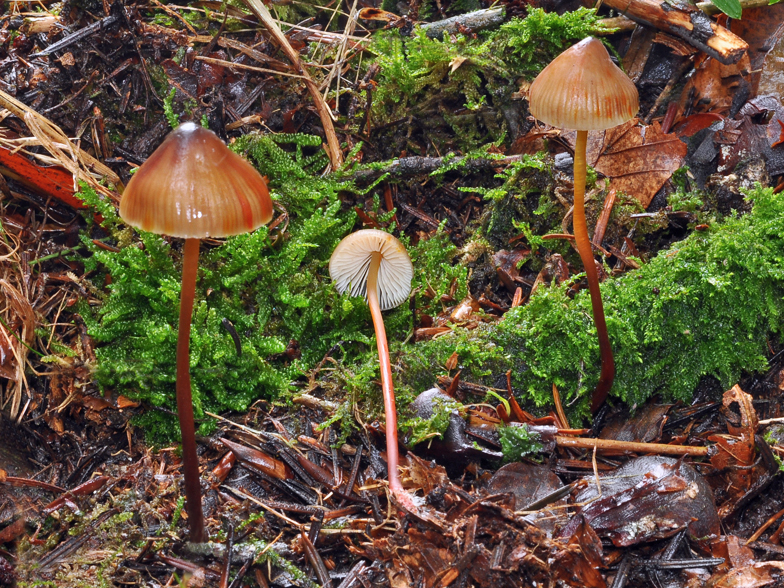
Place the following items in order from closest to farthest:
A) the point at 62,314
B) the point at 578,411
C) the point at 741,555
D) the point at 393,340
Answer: the point at 741,555
the point at 578,411
the point at 62,314
the point at 393,340

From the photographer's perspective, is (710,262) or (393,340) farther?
(393,340)

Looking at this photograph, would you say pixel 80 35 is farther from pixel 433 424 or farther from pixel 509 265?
pixel 433 424

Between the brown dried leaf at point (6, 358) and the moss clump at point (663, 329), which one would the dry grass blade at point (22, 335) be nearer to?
the brown dried leaf at point (6, 358)

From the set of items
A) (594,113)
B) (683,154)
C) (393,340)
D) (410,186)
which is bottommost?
(393,340)

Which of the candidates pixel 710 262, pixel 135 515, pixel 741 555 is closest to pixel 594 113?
pixel 710 262

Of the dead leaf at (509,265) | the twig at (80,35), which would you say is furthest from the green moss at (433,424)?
the twig at (80,35)

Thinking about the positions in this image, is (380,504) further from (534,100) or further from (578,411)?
(534,100)

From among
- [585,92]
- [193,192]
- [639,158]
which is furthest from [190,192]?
[639,158]
